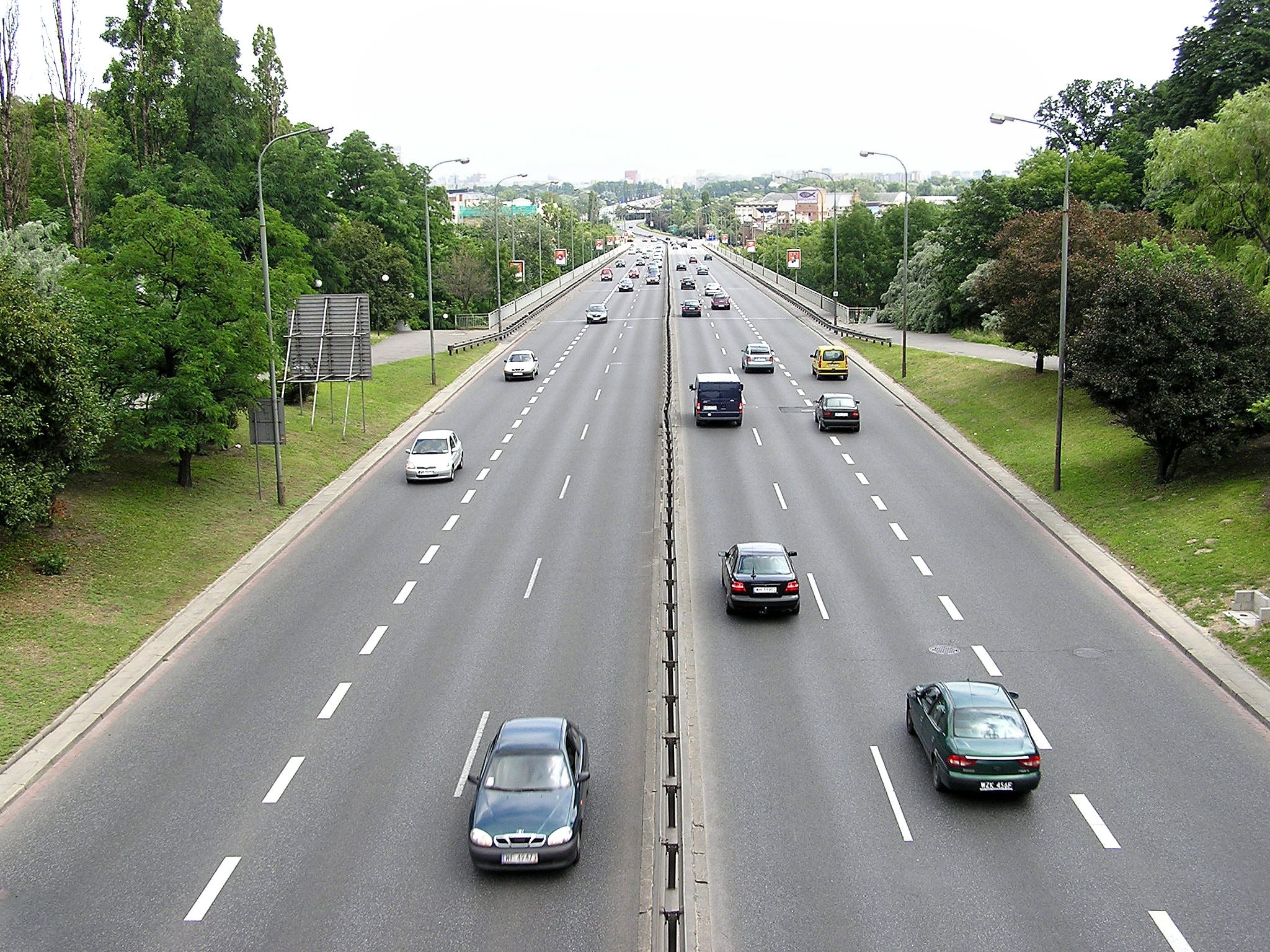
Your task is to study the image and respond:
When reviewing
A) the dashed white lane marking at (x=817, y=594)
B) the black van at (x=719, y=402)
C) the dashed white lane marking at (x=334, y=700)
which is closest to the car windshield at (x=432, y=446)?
the black van at (x=719, y=402)

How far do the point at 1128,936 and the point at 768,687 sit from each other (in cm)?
897

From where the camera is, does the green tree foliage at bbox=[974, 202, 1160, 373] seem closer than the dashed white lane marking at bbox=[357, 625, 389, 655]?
No

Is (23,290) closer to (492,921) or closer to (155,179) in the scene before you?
(492,921)

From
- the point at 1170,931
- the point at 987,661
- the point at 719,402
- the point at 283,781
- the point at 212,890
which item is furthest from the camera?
the point at 719,402

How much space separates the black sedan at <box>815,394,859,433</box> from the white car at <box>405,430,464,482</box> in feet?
49.2

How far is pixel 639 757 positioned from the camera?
18.9 m

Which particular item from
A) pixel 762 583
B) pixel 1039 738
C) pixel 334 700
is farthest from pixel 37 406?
pixel 1039 738

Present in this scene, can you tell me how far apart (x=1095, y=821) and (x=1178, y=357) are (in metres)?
20.0

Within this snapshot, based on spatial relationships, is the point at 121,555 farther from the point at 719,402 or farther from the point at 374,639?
the point at 719,402

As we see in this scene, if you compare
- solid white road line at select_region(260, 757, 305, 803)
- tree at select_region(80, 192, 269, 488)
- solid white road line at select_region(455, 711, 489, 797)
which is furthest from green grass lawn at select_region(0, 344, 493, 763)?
solid white road line at select_region(455, 711, 489, 797)

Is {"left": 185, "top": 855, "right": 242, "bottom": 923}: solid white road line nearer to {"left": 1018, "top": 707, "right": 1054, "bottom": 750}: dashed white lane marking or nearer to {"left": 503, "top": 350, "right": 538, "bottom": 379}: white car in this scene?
{"left": 1018, "top": 707, "right": 1054, "bottom": 750}: dashed white lane marking

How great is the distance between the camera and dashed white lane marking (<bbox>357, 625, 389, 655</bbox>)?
23.9m

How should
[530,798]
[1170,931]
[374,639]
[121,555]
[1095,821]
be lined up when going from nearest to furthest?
[1170,931]
[530,798]
[1095,821]
[374,639]
[121,555]

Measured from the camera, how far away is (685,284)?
11531cm
